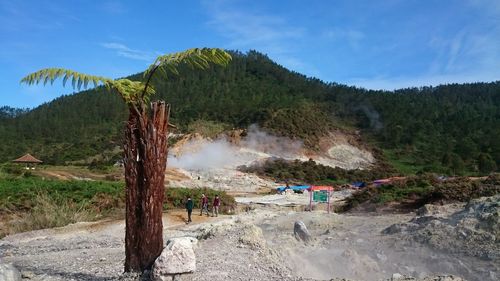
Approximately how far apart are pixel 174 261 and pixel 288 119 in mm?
80075

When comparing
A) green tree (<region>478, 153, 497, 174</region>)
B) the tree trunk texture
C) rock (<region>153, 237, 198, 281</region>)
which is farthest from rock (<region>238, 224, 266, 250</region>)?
green tree (<region>478, 153, 497, 174</region>)

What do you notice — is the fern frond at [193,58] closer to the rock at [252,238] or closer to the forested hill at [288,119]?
the rock at [252,238]

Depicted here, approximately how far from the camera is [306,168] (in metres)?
63.9

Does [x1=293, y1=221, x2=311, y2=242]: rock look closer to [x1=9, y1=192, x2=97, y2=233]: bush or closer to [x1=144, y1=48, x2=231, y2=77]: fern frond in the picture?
[x1=144, y1=48, x2=231, y2=77]: fern frond

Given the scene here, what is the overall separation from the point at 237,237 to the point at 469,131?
9313 cm

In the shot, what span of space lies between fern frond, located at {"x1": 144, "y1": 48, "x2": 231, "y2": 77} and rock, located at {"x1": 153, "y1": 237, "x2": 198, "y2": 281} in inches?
104

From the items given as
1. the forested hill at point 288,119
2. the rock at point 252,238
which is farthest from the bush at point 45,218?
the forested hill at point 288,119

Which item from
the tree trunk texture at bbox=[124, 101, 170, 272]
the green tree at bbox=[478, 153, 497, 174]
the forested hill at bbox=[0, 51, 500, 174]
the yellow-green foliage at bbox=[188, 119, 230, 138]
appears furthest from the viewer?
the forested hill at bbox=[0, 51, 500, 174]

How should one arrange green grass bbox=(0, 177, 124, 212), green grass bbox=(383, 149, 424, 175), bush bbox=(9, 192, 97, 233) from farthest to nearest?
green grass bbox=(383, 149, 424, 175)
green grass bbox=(0, 177, 124, 212)
bush bbox=(9, 192, 97, 233)

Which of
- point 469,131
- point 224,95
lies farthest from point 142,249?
point 224,95

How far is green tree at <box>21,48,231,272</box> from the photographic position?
7125mm

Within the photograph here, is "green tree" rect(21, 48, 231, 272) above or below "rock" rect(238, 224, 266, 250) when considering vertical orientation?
above

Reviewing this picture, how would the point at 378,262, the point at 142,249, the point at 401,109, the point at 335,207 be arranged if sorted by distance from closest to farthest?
the point at 142,249 < the point at 378,262 < the point at 335,207 < the point at 401,109

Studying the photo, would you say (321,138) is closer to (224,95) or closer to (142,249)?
(224,95)
